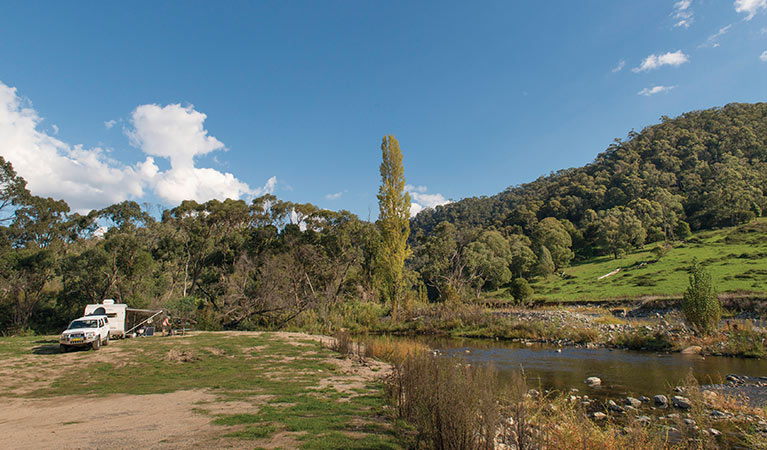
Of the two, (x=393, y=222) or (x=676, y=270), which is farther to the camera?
(x=676, y=270)

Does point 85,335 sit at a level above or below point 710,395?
above

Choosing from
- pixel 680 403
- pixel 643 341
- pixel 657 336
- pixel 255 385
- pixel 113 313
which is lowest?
pixel 643 341

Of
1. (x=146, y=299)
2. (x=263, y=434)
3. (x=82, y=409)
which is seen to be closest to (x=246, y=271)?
(x=146, y=299)

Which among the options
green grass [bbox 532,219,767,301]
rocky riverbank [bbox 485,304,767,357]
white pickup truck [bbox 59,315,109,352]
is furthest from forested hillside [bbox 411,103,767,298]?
white pickup truck [bbox 59,315,109,352]

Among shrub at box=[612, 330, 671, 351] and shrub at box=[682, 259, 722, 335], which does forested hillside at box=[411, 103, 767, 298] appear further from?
shrub at box=[682, 259, 722, 335]

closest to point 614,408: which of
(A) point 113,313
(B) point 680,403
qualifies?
(B) point 680,403

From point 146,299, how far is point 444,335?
26572mm

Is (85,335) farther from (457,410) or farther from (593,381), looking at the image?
(593,381)

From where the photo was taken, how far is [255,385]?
36.1 ft

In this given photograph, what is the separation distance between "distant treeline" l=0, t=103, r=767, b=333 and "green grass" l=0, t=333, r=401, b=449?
46.6 ft

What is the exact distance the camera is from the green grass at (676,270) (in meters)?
36.2

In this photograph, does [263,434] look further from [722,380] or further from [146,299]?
[146,299]

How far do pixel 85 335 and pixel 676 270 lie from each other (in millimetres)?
57220

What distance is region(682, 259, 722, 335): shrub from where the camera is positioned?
1770 cm
